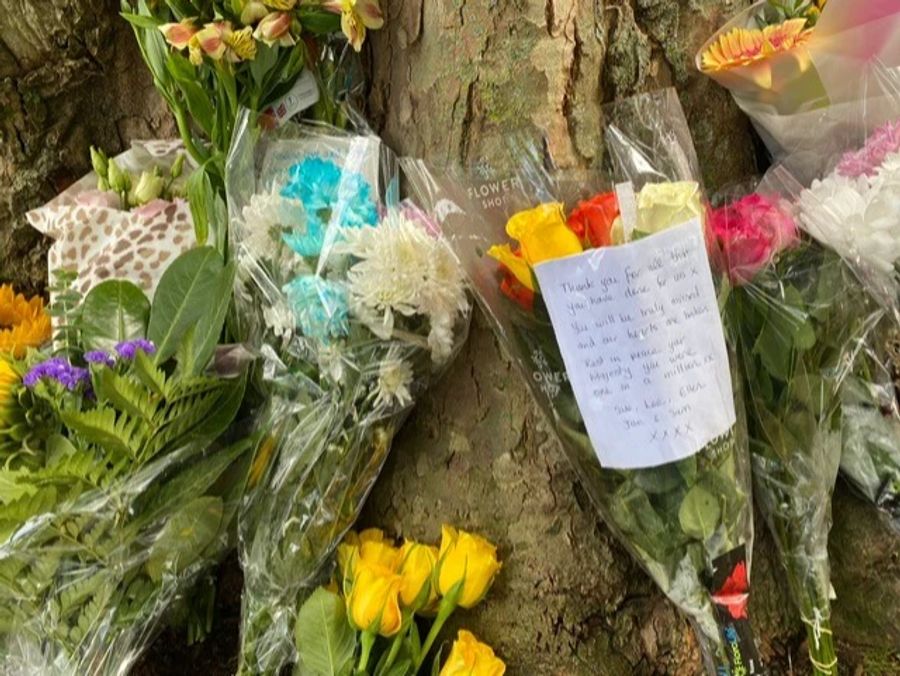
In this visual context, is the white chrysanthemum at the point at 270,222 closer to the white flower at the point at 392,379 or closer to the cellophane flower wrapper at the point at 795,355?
the white flower at the point at 392,379

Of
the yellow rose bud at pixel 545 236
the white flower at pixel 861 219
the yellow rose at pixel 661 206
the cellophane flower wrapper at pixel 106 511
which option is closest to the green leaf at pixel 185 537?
the cellophane flower wrapper at pixel 106 511

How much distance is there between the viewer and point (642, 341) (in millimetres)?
982

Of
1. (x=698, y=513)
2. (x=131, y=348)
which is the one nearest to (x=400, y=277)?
(x=131, y=348)

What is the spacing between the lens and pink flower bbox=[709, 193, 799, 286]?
108 cm

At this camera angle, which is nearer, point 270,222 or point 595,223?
point 595,223

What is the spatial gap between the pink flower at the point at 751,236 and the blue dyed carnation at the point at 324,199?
A: 411 millimetres

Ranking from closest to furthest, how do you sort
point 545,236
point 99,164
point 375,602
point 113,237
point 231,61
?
point 545,236, point 375,602, point 231,61, point 113,237, point 99,164

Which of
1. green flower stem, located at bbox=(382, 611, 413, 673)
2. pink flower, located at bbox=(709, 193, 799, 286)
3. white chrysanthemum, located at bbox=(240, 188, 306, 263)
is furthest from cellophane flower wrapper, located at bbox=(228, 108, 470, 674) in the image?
pink flower, located at bbox=(709, 193, 799, 286)

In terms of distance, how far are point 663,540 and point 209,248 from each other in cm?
64

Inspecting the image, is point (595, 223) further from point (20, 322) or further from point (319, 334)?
point (20, 322)

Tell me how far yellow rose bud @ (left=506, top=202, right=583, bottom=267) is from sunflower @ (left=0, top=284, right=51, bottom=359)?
74cm

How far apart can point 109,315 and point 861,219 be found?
0.89 metres

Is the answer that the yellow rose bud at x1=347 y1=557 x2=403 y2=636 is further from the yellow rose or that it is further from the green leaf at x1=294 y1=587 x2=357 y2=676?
the yellow rose

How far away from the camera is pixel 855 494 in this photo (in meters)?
1.23
